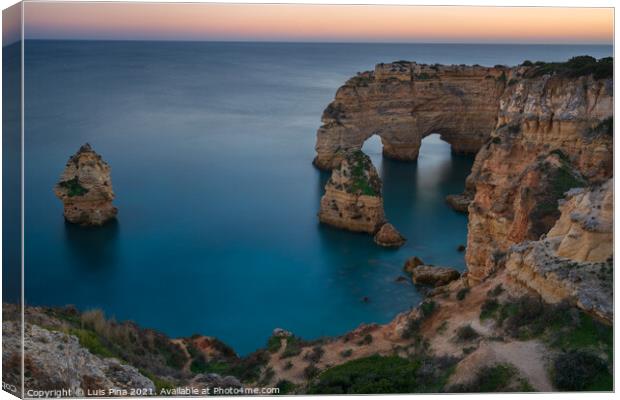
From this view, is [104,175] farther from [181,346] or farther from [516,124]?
[516,124]

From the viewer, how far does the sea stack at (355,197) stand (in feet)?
91.3

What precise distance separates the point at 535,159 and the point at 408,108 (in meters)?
21.8

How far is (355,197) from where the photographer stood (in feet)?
91.8

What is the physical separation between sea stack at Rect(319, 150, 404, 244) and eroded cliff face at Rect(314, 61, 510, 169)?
8306mm

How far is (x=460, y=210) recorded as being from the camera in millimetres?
32219

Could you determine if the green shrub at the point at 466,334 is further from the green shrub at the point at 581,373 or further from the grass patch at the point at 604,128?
the grass patch at the point at 604,128

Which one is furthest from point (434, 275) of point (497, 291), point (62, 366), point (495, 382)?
point (62, 366)

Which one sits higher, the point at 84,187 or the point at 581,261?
the point at 581,261

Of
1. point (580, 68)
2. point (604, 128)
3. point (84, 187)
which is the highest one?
point (580, 68)

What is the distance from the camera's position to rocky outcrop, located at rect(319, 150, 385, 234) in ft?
91.3

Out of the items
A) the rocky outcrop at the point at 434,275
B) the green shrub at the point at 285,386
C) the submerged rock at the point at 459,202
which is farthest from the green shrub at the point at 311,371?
the submerged rock at the point at 459,202

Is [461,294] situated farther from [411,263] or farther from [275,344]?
[411,263]

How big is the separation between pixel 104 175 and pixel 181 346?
45.1ft

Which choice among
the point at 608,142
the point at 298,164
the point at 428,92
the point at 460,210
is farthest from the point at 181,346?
the point at 428,92
